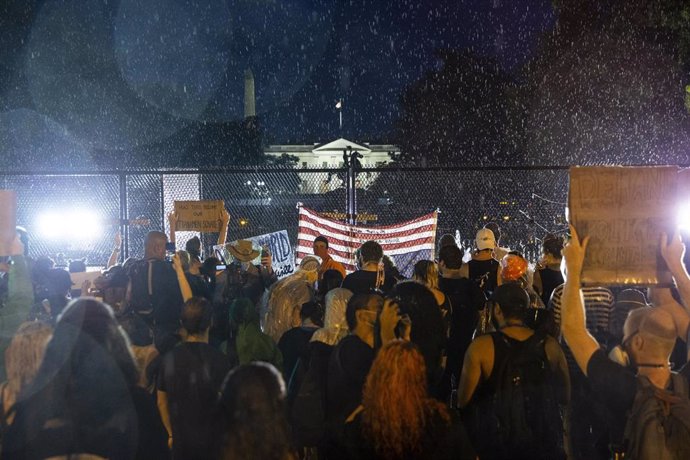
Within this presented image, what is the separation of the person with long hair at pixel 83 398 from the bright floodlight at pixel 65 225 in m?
8.45

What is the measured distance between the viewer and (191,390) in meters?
4.15

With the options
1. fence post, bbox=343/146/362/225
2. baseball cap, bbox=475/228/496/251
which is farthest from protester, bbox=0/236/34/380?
fence post, bbox=343/146/362/225

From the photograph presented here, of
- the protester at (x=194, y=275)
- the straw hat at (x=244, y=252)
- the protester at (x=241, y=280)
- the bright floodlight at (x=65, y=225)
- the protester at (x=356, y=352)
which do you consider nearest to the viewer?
the protester at (x=356, y=352)

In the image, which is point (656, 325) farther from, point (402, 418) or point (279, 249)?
point (279, 249)

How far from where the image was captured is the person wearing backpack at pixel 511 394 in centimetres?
392

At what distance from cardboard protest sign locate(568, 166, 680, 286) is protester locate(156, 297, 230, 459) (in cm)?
216

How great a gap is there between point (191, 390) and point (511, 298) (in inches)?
74.4

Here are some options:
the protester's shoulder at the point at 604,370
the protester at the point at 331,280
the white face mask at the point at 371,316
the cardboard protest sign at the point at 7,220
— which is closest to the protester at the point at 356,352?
the white face mask at the point at 371,316

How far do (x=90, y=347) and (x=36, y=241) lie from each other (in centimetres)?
907

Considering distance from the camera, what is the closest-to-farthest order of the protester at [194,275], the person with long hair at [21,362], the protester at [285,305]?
the person with long hair at [21,362]
the protester at [285,305]
the protester at [194,275]

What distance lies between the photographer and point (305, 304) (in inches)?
209

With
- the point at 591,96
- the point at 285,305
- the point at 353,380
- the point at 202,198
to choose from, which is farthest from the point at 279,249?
the point at 591,96

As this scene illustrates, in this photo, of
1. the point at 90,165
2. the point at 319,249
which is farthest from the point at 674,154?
the point at 90,165

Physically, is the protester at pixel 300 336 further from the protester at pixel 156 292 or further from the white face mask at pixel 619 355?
the white face mask at pixel 619 355
